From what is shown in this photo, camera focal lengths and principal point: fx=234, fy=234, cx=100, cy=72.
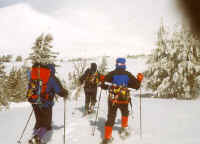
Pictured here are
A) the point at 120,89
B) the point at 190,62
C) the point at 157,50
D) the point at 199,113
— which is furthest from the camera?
the point at 157,50

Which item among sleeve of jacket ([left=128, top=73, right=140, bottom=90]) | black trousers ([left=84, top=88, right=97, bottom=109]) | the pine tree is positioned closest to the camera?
sleeve of jacket ([left=128, top=73, right=140, bottom=90])

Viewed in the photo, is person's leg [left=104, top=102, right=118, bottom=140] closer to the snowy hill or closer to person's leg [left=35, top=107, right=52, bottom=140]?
the snowy hill

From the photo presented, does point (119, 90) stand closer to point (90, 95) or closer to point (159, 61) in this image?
point (90, 95)

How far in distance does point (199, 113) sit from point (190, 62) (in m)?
Answer: 6.84

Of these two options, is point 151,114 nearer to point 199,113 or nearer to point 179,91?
point 199,113

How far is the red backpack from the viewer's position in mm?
5477

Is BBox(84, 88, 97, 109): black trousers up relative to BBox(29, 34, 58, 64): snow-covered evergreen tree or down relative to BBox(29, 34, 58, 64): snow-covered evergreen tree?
down

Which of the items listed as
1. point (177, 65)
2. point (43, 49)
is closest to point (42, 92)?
point (177, 65)

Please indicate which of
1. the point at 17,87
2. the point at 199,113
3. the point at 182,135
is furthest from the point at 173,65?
the point at 17,87

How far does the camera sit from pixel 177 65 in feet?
53.0

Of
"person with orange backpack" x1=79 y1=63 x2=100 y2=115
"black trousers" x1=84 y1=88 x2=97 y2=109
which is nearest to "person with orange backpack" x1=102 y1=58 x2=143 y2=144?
"person with orange backpack" x1=79 y1=63 x2=100 y2=115

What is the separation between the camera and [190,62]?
50.4ft

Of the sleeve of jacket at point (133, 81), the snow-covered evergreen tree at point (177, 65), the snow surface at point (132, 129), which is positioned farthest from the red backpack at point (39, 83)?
the snow-covered evergreen tree at point (177, 65)

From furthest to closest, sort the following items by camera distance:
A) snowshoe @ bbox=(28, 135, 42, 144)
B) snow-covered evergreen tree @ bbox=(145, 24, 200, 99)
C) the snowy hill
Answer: snow-covered evergreen tree @ bbox=(145, 24, 200, 99), the snowy hill, snowshoe @ bbox=(28, 135, 42, 144)
